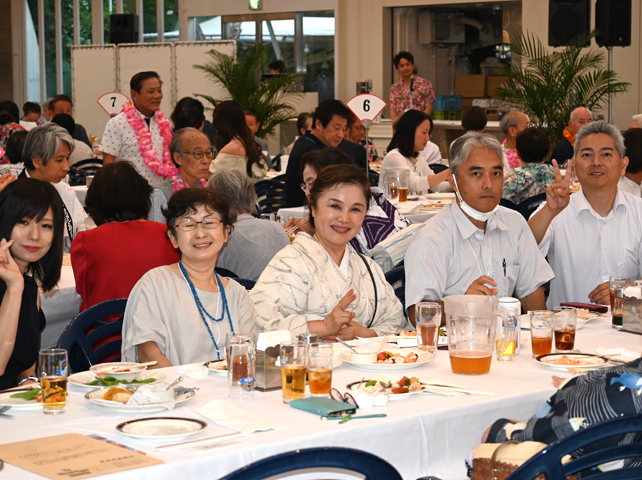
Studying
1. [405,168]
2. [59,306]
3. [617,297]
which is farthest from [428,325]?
[405,168]

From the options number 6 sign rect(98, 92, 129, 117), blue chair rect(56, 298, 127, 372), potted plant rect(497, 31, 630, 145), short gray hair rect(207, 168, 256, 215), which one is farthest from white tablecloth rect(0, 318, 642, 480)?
potted plant rect(497, 31, 630, 145)

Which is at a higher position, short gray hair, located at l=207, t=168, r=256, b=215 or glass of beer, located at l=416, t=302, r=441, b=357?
short gray hair, located at l=207, t=168, r=256, b=215

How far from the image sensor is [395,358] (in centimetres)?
238

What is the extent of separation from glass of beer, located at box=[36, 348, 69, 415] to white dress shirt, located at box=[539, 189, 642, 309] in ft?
8.43

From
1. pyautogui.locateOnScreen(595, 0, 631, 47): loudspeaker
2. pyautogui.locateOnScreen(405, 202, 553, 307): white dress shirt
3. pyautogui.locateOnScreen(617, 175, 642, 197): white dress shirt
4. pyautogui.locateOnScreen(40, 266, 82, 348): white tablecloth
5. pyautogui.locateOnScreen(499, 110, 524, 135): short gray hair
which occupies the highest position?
pyautogui.locateOnScreen(595, 0, 631, 47): loudspeaker

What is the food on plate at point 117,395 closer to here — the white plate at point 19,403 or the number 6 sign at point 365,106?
the white plate at point 19,403

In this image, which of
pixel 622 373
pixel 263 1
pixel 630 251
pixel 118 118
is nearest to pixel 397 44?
pixel 263 1

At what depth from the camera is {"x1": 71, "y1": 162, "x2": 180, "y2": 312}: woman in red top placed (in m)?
3.49

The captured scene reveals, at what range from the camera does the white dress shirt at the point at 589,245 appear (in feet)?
12.4

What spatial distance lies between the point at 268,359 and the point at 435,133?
479 inches

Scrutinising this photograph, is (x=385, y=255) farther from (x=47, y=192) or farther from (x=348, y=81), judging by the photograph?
(x=348, y=81)

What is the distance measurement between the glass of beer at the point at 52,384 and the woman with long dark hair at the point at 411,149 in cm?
505

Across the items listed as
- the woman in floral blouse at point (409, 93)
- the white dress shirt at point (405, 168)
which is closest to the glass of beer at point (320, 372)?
the white dress shirt at point (405, 168)

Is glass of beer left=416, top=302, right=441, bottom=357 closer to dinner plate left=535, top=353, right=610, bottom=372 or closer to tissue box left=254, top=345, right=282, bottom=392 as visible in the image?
dinner plate left=535, top=353, right=610, bottom=372
